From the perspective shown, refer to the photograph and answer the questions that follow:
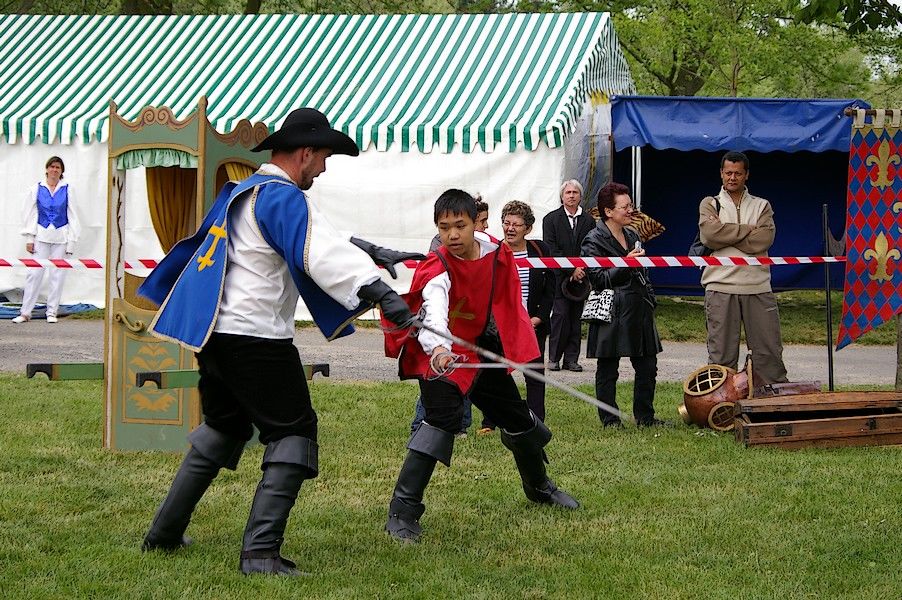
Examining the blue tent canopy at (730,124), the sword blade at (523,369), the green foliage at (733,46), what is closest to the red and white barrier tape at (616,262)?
the sword blade at (523,369)

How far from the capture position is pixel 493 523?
5.51 m

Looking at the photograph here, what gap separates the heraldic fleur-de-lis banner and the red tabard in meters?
4.18

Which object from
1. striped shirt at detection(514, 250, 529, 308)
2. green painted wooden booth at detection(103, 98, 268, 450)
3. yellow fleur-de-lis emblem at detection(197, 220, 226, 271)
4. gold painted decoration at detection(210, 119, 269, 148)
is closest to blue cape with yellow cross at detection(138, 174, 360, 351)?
yellow fleur-de-lis emblem at detection(197, 220, 226, 271)

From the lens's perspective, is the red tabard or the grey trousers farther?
the grey trousers

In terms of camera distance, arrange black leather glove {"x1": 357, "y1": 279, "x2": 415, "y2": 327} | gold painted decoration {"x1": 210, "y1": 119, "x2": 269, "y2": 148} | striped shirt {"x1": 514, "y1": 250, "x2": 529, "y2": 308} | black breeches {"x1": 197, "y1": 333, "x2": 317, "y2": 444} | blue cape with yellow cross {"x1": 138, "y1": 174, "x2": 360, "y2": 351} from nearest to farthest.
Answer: black leather glove {"x1": 357, "y1": 279, "x2": 415, "y2": 327} → blue cape with yellow cross {"x1": 138, "y1": 174, "x2": 360, "y2": 351} → black breeches {"x1": 197, "y1": 333, "x2": 317, "y2": 444} → gold painted decoration {"x1": 210, "y1": 119, "x2": 269, "y2": 148} → striped shirt {"x1": 514, "y1": 250, "x2": 529, "y2": 308}

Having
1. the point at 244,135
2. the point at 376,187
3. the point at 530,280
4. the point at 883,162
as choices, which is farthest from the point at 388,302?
the point at 376,187

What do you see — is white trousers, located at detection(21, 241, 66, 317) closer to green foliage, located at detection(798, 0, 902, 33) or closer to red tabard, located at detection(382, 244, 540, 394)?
green foliage, located at detection(798, 0, 902, 33)

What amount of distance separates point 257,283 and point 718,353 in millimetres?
4380

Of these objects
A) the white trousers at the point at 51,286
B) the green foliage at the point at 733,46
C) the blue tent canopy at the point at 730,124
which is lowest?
the white trousers at the point at 51,286

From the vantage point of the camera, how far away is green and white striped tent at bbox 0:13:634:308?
13734 millimetres

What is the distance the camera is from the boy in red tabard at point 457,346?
5.27 m

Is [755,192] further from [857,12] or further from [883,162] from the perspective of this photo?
[857,12]

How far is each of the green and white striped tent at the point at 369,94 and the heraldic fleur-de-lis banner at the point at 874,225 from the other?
4.78 m

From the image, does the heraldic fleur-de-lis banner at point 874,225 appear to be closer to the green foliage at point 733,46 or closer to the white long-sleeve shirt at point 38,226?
the white long-sleeve shirt at point 38,226
